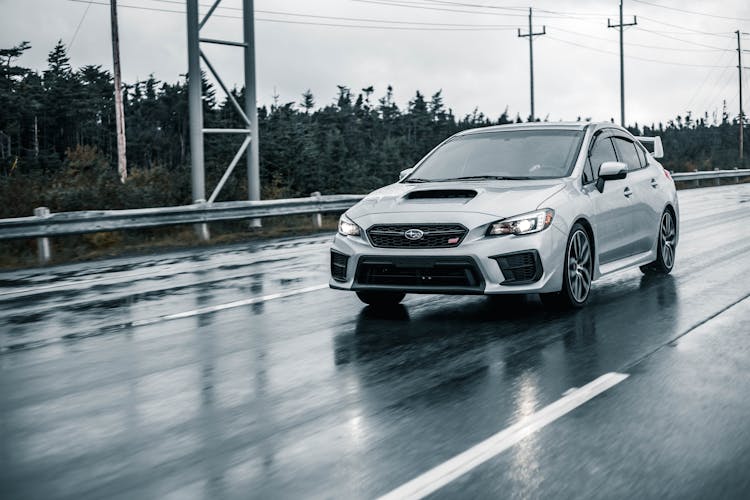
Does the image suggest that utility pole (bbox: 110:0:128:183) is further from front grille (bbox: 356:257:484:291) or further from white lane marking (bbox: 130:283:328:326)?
front grille (bbox: 356:257:484:291)

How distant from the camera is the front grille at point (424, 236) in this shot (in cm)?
809

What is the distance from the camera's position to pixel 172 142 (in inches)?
5172

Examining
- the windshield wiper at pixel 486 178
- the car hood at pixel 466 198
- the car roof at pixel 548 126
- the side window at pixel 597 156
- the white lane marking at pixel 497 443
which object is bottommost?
the white lane marking at pixel 497 443

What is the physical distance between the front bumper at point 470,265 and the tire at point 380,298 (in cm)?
73

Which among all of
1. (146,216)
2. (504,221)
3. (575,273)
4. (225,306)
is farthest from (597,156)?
(146,216)

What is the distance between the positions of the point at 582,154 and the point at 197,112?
1122 cm

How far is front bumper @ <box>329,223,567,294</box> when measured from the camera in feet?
26.3

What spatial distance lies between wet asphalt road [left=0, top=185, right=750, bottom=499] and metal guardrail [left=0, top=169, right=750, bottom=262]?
4.27 metres

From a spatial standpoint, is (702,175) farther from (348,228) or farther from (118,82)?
(348,228)

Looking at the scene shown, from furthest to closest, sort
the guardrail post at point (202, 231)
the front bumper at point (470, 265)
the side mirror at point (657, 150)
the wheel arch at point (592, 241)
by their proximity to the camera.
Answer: the guardrail post at point (202, 231), the side mirror at point (657, 150), the wheel arch at point (592, 241), the front bumper at point (470, 265)

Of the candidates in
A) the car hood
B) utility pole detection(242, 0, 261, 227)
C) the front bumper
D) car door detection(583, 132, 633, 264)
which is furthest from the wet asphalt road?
utility pole detection(242, 0, 261, 227)

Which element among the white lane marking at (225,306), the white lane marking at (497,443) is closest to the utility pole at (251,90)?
the white lane marking at (225,306)

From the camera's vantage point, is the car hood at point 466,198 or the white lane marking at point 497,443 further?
the car hood at point 466,198

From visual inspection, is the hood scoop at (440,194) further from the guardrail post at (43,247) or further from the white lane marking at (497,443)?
the guardrail post at (43,247)
